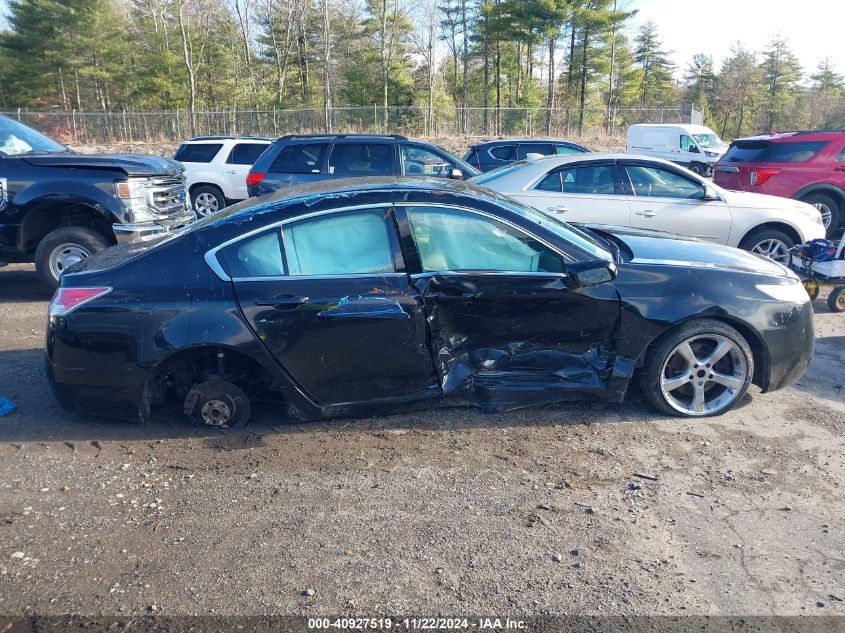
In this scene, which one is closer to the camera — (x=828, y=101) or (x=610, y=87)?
(x=828, y=101)

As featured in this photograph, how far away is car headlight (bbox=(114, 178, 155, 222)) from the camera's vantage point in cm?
772

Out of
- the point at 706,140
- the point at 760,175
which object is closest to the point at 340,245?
the point at 760,175

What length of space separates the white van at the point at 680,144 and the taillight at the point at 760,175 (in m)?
12.4

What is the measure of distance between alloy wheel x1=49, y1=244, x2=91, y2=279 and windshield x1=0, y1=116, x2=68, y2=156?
1.25 metres

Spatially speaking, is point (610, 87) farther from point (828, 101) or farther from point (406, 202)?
point (406, 202)

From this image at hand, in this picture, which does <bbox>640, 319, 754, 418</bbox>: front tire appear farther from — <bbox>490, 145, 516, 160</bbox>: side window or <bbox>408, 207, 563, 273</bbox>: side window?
<bbox>490, 145, 516, 160</bbox>: side window

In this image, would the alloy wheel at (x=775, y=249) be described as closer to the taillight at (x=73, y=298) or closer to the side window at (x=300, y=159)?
the side window at (x=300, y=159)

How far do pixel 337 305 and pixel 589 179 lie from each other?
4847 mm

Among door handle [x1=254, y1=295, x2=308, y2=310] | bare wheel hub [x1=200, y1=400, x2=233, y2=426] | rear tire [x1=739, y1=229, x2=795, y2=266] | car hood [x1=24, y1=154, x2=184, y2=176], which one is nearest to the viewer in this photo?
door handle [x1=254, y1=295, x2=308, y2=310]

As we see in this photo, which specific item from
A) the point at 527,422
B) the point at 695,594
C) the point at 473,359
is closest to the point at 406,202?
the point at 473,359

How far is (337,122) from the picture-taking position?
36.8 metres

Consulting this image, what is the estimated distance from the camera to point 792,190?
1130 cm

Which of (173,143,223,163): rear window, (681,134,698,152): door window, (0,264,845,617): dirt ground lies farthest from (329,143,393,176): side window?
(681,134,698,152): door window

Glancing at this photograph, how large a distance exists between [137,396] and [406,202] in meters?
2.09
